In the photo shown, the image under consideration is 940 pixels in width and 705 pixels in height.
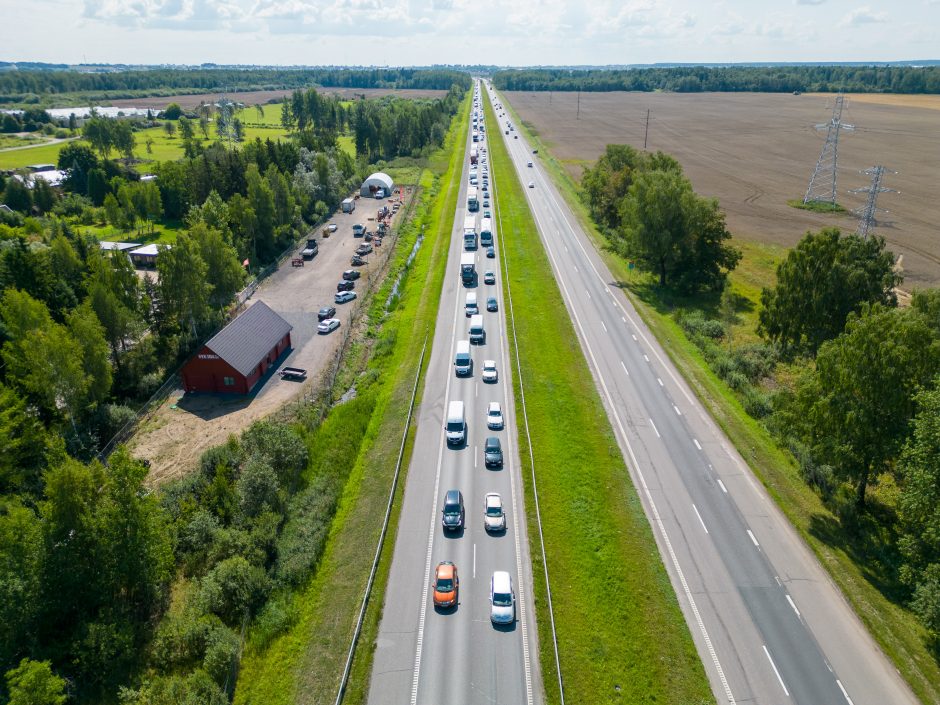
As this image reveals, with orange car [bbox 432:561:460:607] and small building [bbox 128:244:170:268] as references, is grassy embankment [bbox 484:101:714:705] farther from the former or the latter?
small building [bbox 128:244:170:268]

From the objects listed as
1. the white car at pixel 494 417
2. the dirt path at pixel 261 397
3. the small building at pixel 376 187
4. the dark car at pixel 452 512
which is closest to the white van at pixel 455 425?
the white car at pixel 494 417

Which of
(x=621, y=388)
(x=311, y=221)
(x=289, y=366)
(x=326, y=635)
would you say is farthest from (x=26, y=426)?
(x=311, y=221)

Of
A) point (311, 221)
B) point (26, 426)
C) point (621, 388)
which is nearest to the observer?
point (26, 426)

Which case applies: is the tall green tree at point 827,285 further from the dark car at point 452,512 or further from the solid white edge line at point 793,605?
the dark car at point 452,512

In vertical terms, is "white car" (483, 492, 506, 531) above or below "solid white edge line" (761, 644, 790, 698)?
above

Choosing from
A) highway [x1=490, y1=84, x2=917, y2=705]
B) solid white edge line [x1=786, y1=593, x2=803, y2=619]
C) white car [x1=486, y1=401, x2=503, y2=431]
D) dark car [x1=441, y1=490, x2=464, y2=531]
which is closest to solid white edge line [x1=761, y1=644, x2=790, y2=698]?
highway [x1=490, y1=84, x2=917, y2=705]

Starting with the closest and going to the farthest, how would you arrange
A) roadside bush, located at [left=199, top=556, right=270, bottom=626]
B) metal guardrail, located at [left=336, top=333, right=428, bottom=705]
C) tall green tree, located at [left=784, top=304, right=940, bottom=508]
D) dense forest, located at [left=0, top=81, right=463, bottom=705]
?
1. metal guardrail, located at [left=336, top=333, right=428, bottom=705]
2. dense forest, located at [left=0, top=81, right=463, bottom=705]
3. roadside bush, located at [left=199, top=556, right=270, bottom=626]
4. tall green tree, located at [left=784, top=304, right=940, bottom=508]

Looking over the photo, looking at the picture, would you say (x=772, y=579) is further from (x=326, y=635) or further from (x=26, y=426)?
(x=26, y=426)
